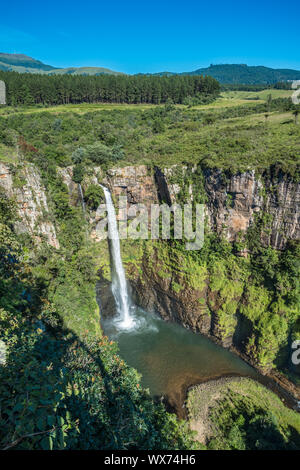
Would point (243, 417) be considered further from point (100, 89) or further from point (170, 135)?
point (100, 89)

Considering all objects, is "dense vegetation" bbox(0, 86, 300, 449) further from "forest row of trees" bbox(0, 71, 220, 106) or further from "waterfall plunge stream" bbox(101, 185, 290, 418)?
"forest row of trees" bbox(0, 71, 220, 106)

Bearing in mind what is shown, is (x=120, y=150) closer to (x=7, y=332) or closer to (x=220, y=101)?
(x=7, y=332)

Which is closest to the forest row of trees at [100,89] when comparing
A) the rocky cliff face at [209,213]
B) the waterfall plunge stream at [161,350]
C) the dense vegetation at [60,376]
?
the rocky cliff face at [209,213]

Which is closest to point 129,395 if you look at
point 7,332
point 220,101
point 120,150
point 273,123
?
point 7,332

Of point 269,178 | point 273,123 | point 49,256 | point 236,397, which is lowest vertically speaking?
point 236,397

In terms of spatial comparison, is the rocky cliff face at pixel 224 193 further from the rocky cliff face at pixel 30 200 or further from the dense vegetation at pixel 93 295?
the rocky cliff face at pixel 30 200

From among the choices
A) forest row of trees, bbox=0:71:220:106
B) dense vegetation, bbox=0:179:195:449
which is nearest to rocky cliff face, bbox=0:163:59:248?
dense vegetation, bbox=0:179:195:449

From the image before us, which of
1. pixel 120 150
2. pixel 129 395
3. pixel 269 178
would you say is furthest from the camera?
pixel 120 150
